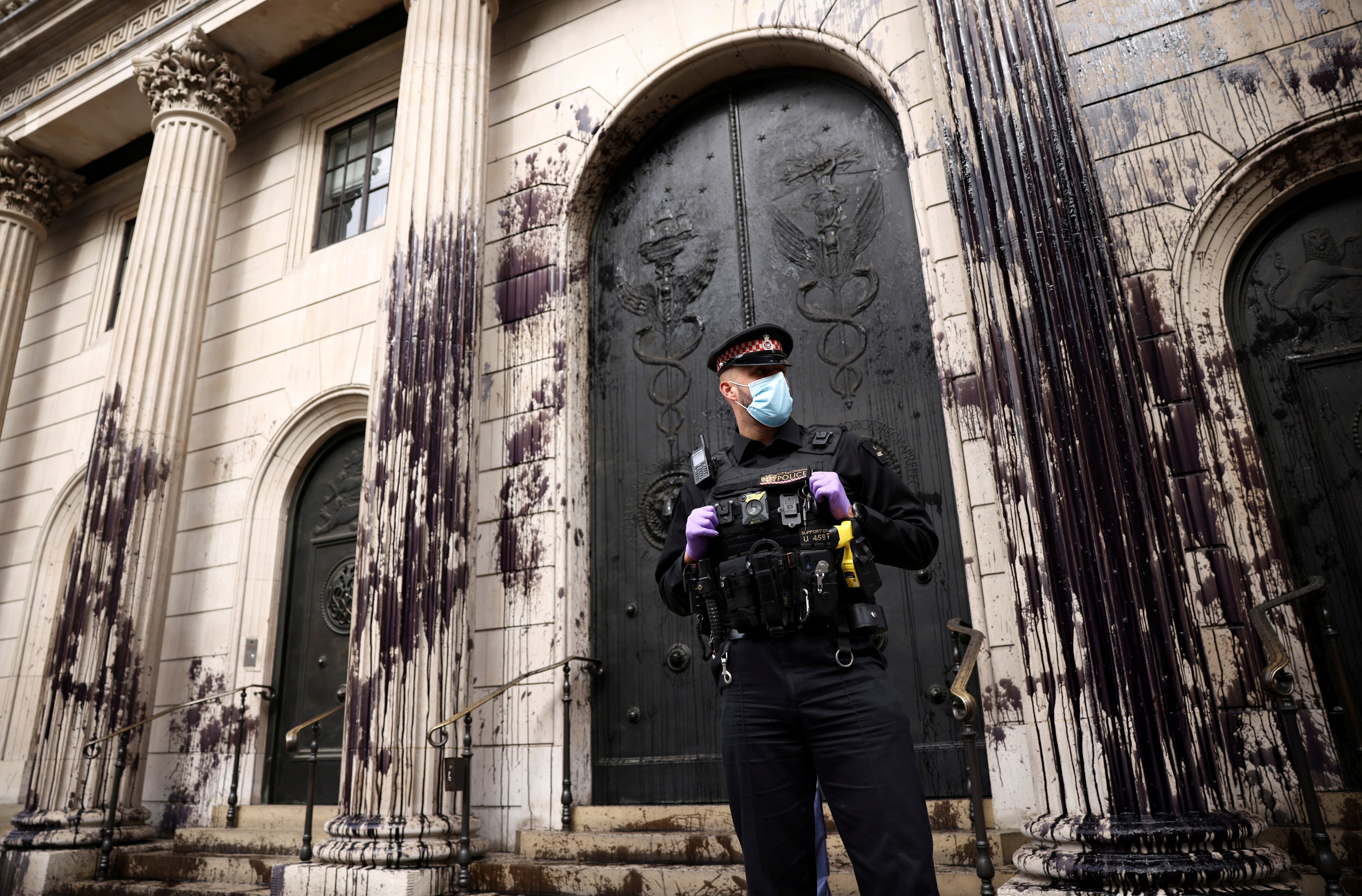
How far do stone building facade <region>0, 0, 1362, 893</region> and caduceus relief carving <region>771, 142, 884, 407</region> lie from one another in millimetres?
45

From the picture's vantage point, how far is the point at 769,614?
2.67m

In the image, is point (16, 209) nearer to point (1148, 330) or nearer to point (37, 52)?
point (37, 52)

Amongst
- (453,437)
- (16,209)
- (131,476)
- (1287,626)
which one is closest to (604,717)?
(453,437)

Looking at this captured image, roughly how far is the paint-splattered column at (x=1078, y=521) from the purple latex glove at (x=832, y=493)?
5.08ft

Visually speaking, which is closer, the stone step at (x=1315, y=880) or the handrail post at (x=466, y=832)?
the stone step at (x=1315, y=880)

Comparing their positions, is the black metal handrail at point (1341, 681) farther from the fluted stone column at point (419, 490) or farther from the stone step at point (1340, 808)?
the fluted stone column at point (419, 490)

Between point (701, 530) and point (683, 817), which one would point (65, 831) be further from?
point (701, 530)

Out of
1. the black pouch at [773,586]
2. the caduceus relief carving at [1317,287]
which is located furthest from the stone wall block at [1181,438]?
the black pouch at [773,586]

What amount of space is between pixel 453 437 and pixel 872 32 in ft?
12.8

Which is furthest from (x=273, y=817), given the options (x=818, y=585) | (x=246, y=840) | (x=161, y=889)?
(x=818, y=585)

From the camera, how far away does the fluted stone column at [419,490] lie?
505 cm

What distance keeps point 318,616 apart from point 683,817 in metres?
3.89

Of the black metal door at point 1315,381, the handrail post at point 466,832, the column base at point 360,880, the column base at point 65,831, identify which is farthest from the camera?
the column base at point 65,831

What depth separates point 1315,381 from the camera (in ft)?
14.4
